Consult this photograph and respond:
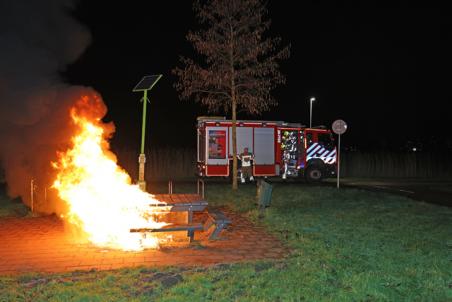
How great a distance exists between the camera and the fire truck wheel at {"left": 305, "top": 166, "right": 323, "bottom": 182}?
69.4 ft

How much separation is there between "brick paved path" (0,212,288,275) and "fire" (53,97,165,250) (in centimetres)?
45

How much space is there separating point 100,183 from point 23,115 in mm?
2241

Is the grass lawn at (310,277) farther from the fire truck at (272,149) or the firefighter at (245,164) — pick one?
the fire truck at (272,149)

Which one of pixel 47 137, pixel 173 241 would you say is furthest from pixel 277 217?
pixel 47 137

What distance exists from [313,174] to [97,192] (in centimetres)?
1432

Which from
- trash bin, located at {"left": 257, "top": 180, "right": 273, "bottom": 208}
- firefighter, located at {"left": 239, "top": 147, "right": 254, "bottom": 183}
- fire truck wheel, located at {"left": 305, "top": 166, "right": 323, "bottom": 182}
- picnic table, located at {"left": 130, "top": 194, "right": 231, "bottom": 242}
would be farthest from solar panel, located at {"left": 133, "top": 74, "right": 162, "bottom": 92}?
fire truck wheel, located at {"left": 305, "top": 166, "right": 323, "bottom": 182}

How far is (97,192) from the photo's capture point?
834 centimetres

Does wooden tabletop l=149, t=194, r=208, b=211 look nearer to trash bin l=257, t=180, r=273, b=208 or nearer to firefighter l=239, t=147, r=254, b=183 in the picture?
trash bin l=257, t=180, r=273, b=208

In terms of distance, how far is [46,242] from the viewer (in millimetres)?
7566

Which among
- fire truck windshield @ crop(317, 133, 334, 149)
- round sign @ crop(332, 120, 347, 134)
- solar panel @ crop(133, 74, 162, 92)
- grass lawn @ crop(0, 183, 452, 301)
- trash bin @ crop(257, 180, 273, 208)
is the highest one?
solar panel @ crop(133, 74, 162, 92)

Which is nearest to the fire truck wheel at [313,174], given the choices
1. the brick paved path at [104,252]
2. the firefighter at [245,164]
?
the firefighter at [245,164]

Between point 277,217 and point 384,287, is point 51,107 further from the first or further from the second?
point 384,287

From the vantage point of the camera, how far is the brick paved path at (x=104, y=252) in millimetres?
6176

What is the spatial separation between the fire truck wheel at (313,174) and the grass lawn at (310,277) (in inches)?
489
